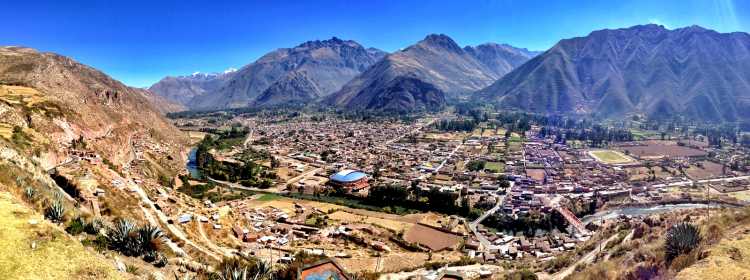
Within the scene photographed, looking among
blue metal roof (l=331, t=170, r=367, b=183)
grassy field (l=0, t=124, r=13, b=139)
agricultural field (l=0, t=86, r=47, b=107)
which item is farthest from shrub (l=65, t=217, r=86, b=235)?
blue metal roof (l=331, t=170, r=367, b=183)

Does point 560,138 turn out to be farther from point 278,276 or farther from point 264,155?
point 278,276

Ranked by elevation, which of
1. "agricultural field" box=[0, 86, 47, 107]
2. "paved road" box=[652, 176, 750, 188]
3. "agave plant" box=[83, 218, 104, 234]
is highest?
"agricultural field" box=[0, 86, 47, 107]

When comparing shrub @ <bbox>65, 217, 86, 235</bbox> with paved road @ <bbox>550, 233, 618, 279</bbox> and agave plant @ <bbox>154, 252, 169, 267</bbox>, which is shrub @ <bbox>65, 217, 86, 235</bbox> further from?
paved road @ <bbox>550, 233, 618, 279</bbox>

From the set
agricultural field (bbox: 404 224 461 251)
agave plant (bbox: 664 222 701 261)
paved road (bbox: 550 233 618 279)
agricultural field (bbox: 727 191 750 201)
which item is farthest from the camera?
agricultural field (bbox: 727 191 750 201)

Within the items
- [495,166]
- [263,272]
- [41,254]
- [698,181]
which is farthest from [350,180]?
[698,181]

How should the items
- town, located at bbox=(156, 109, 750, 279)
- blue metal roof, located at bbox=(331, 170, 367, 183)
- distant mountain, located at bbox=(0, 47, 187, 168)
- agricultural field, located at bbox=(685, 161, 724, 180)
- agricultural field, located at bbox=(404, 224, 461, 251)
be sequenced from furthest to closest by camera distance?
1. agricultural field, located at bbox=(685, 161, 724, 180)
2. blue metal roof, located at bbox=(331, 170, 367, 183)
3. distant mountain, located at bbox=(0, 47, 187, 168)
4. agricultural field, located at bbox=(404, 224, 461, 251)
5. town, located at bbox=(156, 109, 750, 279)

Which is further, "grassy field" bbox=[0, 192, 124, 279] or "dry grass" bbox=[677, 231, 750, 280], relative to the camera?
"dry grass" bbox=[677, 231, 750, 280]
